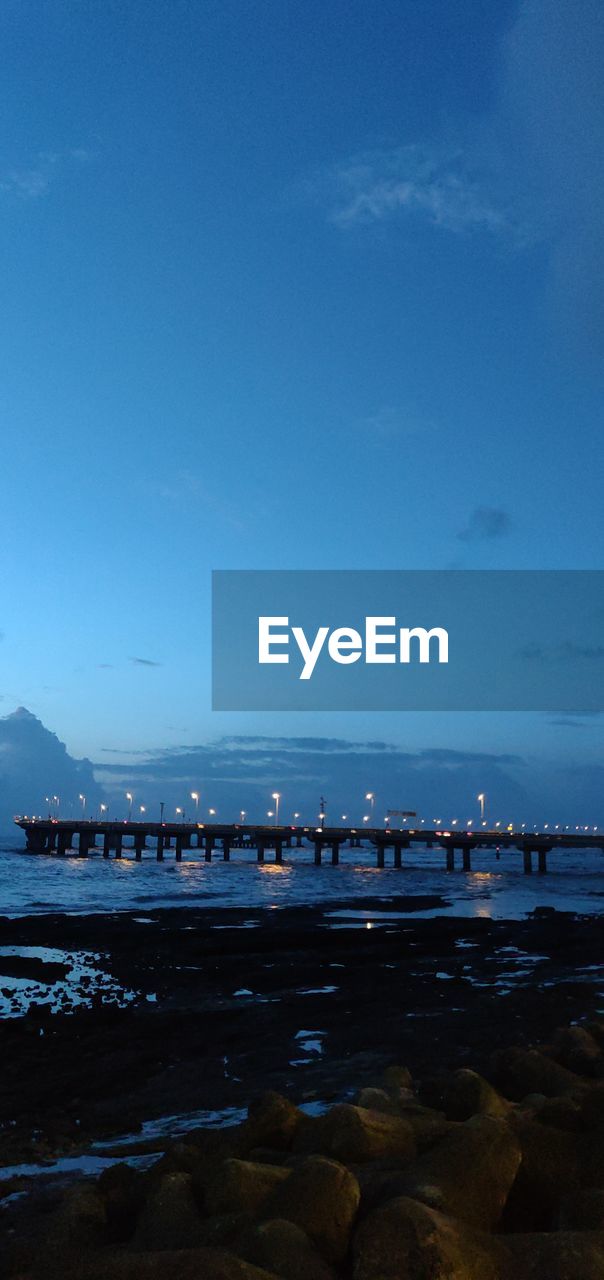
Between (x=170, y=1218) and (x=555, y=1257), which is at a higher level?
(x=555, y=1257)

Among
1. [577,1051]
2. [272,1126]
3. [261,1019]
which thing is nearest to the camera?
[272,1126]

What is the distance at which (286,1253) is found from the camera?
4836mm

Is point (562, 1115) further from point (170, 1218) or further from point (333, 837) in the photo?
point (333, 837)

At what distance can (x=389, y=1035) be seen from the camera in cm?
1530

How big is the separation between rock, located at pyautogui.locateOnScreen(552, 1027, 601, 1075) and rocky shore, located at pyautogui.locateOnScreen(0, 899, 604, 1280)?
0.10 feet

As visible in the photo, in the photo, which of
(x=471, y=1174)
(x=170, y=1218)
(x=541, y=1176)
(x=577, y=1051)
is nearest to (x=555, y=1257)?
(x=471, y=1174)

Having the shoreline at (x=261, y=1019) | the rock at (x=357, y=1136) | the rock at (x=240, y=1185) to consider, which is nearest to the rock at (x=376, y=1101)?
the rock at (x=357, y=1136)

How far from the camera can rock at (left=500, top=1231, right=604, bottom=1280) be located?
14.9 ft

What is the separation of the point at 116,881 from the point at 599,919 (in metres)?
51.8

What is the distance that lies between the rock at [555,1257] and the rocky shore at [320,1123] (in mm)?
12

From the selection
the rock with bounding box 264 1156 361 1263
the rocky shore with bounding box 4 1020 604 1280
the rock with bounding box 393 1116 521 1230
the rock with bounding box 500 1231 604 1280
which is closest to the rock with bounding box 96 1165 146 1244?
the rocky shore with bounding box 4 1020 604 1280

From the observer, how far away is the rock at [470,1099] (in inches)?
312

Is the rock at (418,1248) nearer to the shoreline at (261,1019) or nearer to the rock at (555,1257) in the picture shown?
the rock at (555,1257)

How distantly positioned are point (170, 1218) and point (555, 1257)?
273 centimetres
